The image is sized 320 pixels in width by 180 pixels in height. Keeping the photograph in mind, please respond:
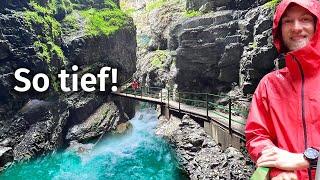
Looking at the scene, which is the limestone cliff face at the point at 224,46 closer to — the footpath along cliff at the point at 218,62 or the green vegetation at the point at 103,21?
the footpath along cliff at the point at 218,62

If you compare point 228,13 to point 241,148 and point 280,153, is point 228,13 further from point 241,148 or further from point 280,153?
point 280,153

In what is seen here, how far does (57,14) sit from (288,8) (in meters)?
22.8

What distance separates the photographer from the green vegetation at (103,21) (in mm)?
23484

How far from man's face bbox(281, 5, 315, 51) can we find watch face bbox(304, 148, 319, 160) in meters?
0.65

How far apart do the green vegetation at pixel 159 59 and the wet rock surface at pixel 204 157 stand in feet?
59.4

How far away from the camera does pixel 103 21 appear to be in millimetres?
24969

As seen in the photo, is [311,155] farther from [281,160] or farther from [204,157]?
[204,157]

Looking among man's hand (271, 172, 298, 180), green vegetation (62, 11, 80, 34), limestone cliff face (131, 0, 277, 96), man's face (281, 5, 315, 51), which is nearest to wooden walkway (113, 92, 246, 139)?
limestone cliff face (131, 0, 277, 96)

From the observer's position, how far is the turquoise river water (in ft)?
46.2

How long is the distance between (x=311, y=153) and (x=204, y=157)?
9.58m

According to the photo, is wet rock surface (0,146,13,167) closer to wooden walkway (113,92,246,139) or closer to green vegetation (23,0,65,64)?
green vegetation (23,0,65,64)

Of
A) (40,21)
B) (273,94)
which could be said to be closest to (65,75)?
(40,21)

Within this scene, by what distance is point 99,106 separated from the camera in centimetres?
2330

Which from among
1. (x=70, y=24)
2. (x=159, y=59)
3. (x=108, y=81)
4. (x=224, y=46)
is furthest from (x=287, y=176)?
(x=159, y=59)
